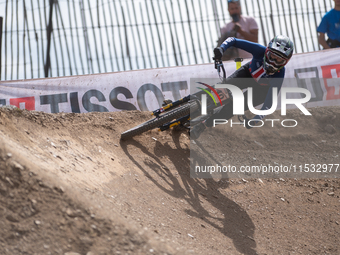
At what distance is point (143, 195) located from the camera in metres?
4.34

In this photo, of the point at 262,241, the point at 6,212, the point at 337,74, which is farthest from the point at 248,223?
the point at 337,74

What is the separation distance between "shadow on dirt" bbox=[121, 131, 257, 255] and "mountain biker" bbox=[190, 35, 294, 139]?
2.06ft

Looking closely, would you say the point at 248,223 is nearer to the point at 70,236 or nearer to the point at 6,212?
the point at 70,236

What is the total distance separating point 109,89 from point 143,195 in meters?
3.75

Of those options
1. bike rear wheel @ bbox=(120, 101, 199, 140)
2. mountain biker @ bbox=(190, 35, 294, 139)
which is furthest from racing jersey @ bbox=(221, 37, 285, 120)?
bike rear wheel @ bbox=(120, 101, 199, 140)

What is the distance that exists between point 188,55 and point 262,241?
5.75 meters

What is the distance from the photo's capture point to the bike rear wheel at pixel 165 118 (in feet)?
17.8

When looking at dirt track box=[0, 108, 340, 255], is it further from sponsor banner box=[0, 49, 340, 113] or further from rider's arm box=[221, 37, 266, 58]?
rider's arm box=[221, 37, 266, 58]

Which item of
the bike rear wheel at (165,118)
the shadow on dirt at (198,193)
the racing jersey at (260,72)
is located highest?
the racing jersey at (260,72)

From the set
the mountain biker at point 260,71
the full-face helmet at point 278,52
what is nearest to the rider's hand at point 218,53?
the mountain biker at point 260,71

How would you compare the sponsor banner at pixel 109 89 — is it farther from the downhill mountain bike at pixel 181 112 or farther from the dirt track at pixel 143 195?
the downhill mountain bike at pixel 181 112

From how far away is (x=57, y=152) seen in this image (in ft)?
14.6

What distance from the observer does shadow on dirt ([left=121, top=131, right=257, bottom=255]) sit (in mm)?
4371

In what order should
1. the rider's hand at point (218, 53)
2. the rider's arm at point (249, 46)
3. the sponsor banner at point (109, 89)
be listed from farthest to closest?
1. the sponsor banner at point (109, 89)
2. the rider's arm at point (249, 46)
3. the rider's hand at point (218, 53)
